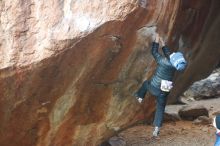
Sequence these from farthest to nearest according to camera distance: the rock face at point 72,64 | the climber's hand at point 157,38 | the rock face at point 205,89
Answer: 1. the rock face at point 205,89
2. the climber's hand at point 157,38
3. the rock face at point 72,64

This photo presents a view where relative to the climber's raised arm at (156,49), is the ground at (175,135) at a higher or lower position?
lower

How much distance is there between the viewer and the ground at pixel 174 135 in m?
10.4

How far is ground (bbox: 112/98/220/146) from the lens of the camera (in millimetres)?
Answer: 10391

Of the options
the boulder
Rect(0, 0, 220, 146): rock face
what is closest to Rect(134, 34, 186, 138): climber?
Rect(0, 0, 220, 146): rock face

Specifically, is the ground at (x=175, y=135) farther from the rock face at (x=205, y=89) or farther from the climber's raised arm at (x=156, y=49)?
the climber's raised arm at (x=156, y=49)

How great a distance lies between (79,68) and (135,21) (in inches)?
42.6

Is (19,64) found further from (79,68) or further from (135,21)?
(135,21)

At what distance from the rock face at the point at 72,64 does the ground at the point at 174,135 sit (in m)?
2.40

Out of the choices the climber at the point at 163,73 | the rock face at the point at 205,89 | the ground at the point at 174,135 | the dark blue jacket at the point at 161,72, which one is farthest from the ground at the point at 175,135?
the dark blue jacket at the point at 161,72

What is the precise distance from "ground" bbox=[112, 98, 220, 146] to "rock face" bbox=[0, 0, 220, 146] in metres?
2.40

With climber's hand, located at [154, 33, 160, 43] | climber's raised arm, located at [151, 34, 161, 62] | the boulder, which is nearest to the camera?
climber's raised arm, located at [151, 34, 161, 62]

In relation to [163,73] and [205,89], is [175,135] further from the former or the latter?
[205,89]

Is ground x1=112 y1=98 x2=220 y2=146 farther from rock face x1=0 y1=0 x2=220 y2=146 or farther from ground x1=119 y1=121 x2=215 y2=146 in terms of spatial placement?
rock face x1=0 y1=0 x2=220 y2=146

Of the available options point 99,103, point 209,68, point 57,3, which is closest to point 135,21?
point 57,3
